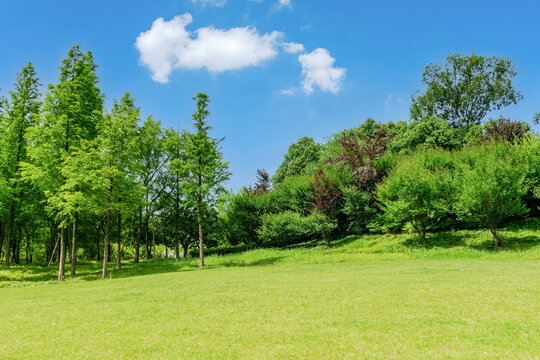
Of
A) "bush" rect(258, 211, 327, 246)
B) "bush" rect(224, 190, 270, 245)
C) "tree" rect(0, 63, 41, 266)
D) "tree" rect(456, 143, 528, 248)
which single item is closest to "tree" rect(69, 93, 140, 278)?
"tree" rect(0, 63, 41, 266)

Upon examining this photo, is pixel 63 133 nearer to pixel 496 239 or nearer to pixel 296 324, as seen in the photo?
pixel 296 324

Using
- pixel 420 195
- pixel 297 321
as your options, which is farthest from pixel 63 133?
pixel 420 195

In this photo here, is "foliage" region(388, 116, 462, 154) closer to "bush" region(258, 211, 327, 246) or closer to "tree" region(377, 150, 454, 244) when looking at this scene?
"tree" region(377, 150, 454, 244)

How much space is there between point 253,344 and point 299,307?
9.97 feet

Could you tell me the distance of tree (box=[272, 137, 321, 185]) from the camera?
61.9 meters

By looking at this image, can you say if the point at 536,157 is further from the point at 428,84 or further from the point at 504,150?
the point at 428,84

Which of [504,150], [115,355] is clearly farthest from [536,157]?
[115,355]

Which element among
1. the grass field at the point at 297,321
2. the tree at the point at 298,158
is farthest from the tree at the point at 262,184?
the grass field at the point at 297,321

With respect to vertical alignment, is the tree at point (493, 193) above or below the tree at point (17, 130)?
below

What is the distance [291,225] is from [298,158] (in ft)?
94.2

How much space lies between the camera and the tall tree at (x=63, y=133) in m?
22.2

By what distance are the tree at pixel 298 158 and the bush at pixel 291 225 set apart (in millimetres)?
22190

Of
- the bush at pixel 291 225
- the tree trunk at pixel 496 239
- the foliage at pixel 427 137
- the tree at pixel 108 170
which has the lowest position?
the tree trunk at pixel 496 239

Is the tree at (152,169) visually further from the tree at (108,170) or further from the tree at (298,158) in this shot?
the tree at (298,158)
